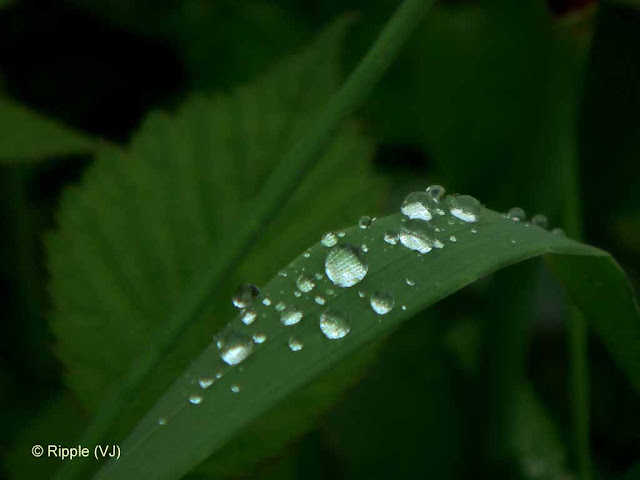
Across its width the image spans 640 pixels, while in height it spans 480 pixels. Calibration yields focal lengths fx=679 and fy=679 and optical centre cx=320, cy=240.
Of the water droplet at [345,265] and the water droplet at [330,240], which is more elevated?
the water droplet at [330,240]

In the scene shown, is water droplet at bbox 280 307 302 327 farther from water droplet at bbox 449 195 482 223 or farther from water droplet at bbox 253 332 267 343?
water droplet at bbox 449 195 482 223

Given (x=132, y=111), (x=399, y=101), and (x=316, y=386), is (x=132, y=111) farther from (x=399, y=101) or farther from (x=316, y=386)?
(x=316, y=386)

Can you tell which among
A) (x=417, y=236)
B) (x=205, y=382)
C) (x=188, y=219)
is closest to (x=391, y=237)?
(x=417, y=236)

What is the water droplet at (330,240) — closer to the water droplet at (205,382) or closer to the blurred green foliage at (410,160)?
the water droplet at (205,382)

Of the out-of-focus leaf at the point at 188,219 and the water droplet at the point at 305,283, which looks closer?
the water droplet at the point at 305,283

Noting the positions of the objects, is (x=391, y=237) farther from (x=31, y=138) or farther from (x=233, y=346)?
(x=31, y=138)

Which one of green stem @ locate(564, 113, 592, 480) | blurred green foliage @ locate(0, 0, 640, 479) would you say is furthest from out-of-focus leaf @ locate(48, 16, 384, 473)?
green stem @ locate(564, 113, 592, 480)

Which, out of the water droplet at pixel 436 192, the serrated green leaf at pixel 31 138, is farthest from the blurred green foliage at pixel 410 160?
the water droplet at pixel 436 192
